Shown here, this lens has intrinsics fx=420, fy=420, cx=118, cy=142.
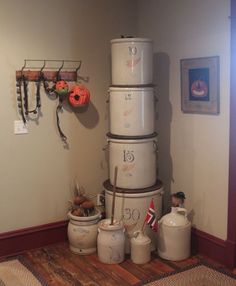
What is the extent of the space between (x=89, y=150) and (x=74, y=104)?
0.49 meters

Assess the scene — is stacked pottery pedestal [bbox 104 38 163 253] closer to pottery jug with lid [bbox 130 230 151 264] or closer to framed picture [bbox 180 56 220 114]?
pottery jug with lid [bbox 130 230 151 264]

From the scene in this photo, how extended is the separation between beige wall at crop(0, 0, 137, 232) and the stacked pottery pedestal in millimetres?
393

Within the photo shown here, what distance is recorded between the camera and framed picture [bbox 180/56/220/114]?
3.26 meters

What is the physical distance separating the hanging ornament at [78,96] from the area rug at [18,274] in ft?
4.55

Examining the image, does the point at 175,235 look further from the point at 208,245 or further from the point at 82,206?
the point at 82,206

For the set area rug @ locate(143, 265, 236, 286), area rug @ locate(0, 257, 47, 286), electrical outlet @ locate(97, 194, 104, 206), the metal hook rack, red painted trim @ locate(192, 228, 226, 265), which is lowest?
area rug @ locate(143, 265, 236, 286)

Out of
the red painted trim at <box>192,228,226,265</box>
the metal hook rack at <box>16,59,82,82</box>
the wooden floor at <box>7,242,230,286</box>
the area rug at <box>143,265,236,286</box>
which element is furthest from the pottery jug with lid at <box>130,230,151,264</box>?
the metal hook rack at <box>16,59,82,82</box>

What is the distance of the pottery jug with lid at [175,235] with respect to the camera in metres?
3.39

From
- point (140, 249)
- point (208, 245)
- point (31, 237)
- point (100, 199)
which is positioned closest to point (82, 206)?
point (100, 199)

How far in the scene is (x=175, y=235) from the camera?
3383 mm

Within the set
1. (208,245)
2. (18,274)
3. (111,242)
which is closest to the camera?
(18,274)

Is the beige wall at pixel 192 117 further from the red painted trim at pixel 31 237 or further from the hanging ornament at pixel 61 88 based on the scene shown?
the red painted trim at pixel 31 237

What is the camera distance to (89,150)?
389cm

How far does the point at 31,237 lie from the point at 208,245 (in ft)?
4.95
